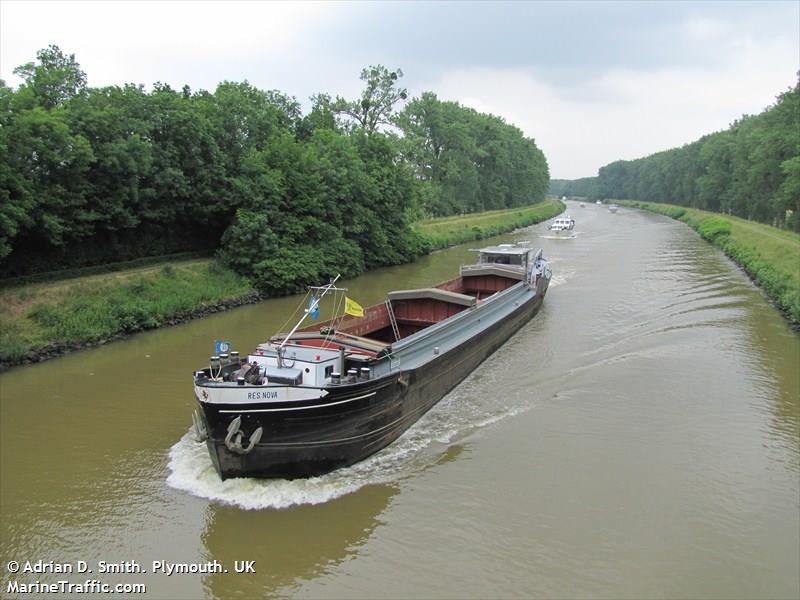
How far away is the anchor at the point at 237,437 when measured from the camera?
10188 mm

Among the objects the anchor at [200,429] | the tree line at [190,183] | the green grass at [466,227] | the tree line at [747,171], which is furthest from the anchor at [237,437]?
the tree line at [747,171]

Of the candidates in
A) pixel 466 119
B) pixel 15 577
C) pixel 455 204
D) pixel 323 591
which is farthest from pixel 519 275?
pixel 466 119

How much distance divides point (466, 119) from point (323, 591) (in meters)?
77.0

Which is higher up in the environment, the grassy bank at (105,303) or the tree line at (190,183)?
the tree line at (190,183)

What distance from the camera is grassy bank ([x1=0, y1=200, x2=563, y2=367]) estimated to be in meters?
19.3

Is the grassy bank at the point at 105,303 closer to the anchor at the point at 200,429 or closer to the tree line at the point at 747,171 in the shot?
the anchor at the point at 200,429

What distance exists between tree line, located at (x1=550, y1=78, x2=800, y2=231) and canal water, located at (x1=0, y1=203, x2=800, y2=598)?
107 feet

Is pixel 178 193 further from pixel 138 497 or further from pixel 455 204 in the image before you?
pixel 455 204

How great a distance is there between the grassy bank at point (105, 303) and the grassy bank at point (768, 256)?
24.2 m

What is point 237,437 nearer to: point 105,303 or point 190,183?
point 105,303

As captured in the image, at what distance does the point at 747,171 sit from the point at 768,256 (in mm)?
30606

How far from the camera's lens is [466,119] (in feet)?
260

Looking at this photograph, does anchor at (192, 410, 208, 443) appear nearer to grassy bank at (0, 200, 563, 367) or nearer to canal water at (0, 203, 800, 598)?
canal water at (0, 203, 800, 598)

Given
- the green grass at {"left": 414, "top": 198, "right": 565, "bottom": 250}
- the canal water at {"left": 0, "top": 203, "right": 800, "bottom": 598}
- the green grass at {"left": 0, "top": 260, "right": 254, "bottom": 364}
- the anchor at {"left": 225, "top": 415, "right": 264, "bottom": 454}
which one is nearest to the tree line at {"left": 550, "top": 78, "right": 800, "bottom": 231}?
the green grass at {"left": 414, "top": 198, "right": 565, "bottom": 250}
